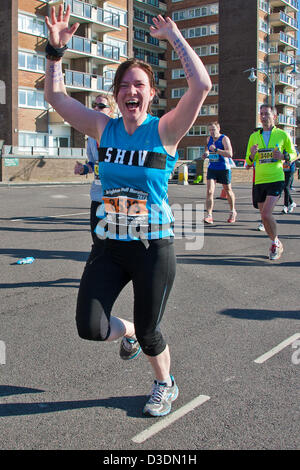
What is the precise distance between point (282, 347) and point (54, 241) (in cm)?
582

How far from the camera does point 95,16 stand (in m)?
45.2

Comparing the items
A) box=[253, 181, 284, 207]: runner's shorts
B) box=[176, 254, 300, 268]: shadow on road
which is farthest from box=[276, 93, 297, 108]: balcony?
box=[176, 254, 300, 268]: shadow on road

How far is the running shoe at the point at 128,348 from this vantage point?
3.55m

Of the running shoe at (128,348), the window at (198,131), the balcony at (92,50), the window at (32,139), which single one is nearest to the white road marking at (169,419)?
the running shoe at (128,348)

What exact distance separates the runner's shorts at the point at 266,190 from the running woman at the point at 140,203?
5.19 meters

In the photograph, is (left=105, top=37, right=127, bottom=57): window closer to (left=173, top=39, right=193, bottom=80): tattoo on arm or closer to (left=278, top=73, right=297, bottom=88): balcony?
(left=278, top=73, right=297, bottom=88): balcony

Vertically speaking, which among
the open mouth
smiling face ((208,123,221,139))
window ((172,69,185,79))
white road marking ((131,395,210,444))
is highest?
window ((172,69,185,79))

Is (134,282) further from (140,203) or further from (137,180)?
(137,180)

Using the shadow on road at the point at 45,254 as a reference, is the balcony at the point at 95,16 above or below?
above

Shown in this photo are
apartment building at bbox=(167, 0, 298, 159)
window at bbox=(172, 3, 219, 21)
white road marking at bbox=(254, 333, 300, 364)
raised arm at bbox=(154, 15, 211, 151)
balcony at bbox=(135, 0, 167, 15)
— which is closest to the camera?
raised arm at bbox=(154, 15, 211, 151)

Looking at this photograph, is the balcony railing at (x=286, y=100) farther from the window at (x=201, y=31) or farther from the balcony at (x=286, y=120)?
the window at (x=201, y=31)

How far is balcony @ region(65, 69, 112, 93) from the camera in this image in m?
42.7
